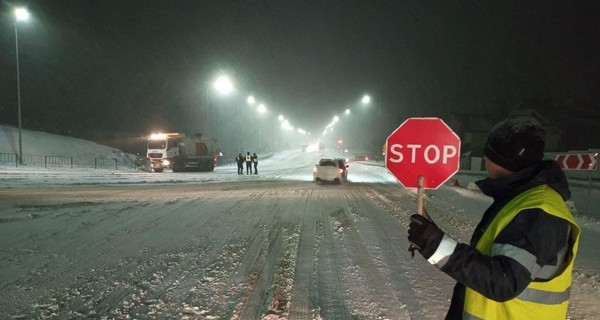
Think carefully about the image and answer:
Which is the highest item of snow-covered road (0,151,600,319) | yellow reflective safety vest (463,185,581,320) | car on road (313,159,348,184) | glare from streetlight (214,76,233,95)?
glare from streetlight (214,76,233,95)

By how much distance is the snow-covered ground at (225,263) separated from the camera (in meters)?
4.66

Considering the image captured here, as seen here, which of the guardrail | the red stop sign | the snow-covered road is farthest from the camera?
the guardrail

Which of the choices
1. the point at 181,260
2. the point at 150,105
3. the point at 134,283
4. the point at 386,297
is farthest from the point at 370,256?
the point at 150,105

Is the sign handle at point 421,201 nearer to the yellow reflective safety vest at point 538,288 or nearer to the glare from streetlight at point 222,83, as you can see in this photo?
the yellow reflective safety vest at point 538,288

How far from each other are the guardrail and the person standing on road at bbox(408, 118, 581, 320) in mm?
34635

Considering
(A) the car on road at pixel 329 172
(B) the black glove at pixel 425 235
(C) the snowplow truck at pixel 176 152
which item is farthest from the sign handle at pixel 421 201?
(C) the snowplow truck at pixel 176 152

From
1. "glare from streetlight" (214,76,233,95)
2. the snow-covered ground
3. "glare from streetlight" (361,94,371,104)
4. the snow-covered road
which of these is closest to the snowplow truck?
"glare from streetlight" (214,76,233,95)

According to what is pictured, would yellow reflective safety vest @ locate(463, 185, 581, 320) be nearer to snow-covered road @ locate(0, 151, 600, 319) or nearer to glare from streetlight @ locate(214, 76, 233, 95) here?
snow-covered road @ locate(0, 151, 600, 319)

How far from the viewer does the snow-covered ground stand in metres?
4.66

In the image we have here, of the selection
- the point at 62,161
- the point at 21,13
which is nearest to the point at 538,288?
the point at 21,13

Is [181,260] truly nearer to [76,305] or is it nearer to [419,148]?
[76,305]

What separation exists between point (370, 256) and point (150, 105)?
2574 inches

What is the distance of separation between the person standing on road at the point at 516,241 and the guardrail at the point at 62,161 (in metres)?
34.6

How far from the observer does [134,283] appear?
5438 millimetres
